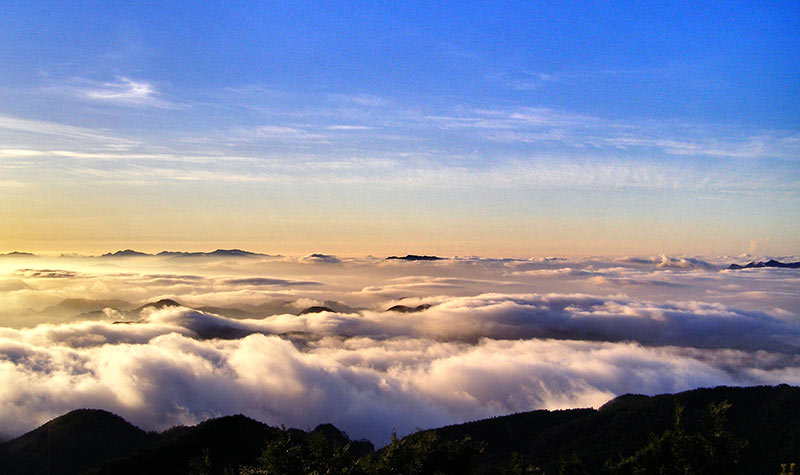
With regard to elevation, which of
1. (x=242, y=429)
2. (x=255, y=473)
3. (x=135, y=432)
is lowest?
(x=135, y=432)

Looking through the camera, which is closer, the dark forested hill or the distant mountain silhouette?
the dark forested hill

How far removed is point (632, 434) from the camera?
114 m

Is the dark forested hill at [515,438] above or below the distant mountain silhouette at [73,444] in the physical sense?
above

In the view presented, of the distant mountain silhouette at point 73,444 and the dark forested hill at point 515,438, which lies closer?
the dark forested hill at point 515,438

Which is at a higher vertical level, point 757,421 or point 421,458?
point 421,458

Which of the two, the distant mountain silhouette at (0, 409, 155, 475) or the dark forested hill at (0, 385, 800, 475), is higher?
the dark forested hill at (0, 385, 800, 475)

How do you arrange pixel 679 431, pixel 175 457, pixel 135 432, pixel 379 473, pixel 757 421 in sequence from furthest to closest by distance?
pixel 135 432
pixel 757 421
pixel 175 457
pixel 679 431
pixel 379 473

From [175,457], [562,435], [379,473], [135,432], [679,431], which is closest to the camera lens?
[379,473]

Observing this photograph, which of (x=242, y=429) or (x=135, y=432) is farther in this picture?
(x=135, y=432)

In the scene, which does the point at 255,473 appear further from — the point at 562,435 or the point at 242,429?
the point at 562,435

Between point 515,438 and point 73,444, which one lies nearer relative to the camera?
point 73,444

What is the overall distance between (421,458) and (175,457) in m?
78.6

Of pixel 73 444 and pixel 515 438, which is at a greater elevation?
pixel 515 438

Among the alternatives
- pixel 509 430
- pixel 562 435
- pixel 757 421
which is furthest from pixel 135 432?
pixel 757 421
